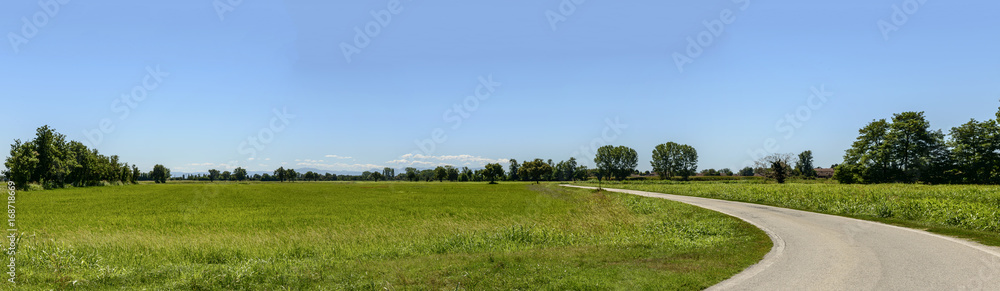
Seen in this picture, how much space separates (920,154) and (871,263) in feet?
254

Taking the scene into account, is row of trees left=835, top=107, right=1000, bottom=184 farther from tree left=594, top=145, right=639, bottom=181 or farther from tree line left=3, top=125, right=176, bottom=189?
tree line left=3, top=125, right=176, bottom=189

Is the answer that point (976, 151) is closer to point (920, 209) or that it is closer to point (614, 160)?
point (920, 209)

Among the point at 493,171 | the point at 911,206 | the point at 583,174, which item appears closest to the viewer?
the point at 911,206

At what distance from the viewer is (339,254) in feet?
45.7

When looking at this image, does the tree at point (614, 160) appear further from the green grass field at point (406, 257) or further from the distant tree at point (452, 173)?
the green grass field at point (406, 257)

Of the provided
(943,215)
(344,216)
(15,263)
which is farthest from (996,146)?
(15,263)

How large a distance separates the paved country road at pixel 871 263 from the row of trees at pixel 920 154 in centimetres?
5905

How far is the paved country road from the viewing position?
8.70 metres

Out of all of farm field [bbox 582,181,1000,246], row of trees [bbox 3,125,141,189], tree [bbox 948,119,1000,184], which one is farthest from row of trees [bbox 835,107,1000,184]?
row of trees [bbox 3,125,141,189]

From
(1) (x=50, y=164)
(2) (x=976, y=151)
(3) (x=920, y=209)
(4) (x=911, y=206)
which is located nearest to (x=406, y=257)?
(3) (x=920, y=209)

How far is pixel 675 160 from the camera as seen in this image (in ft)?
486

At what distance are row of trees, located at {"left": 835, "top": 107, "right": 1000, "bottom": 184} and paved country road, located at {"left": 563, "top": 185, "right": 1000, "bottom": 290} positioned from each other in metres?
59.1

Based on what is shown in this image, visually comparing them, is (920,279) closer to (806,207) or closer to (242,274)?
(242,274)

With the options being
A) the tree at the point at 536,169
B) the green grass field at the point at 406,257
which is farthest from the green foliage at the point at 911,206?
the tree at the point at 536,169
